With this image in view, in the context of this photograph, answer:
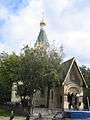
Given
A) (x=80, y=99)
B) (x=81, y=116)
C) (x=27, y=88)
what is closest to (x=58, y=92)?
(x=80, y=99)

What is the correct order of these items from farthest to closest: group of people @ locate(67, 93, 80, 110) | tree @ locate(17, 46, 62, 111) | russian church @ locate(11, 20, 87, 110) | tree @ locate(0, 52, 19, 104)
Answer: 1. group of people @ locate(67, 93, 80, 110)
2. russian church @ locate(11, 20, 87, 110)
3. tree @ locate(0, 52, 19, 104)
4. tree @ locate(17, 46, 62, 111)

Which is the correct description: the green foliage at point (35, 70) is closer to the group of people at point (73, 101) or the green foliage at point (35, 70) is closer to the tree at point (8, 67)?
the tree at point (8, 67)

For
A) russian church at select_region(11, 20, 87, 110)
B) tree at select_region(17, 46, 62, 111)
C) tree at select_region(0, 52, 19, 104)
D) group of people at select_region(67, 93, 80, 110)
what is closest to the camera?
tree at select_region(17, 46, 62, 111)

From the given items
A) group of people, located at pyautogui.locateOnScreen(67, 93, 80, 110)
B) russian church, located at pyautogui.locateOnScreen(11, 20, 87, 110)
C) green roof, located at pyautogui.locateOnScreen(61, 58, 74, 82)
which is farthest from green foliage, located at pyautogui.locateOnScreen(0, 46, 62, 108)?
group of people, located at pyautogui.locateOnScreen(67, 93, 80, 110)

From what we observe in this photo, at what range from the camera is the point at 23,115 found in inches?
2125

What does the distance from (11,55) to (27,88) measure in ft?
29.9

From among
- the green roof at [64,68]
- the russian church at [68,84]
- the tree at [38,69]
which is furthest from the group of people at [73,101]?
the tree at [38,69]

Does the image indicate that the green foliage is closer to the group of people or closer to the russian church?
the russian church

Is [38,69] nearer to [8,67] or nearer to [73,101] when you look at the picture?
[8,67]

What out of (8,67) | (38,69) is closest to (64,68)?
(38,69)

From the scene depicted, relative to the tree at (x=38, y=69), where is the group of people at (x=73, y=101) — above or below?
below

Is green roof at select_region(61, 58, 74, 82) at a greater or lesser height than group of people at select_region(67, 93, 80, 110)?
greater

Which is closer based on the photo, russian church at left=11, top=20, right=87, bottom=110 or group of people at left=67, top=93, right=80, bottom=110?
russian church at left=11, top=20, right=87, bottom=110

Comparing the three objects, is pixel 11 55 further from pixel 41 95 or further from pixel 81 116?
pixel 81 116
